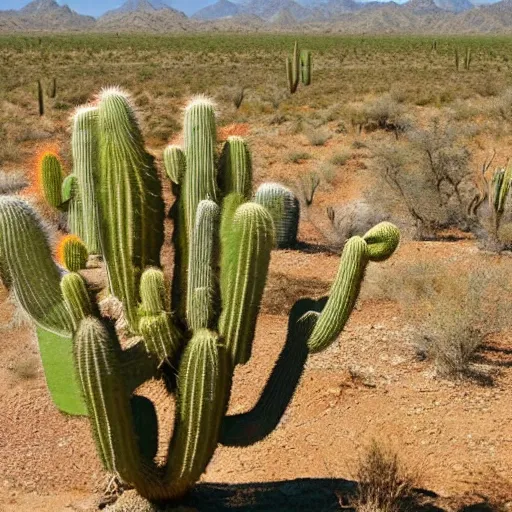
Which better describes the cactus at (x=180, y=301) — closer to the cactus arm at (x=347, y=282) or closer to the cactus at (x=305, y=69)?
the cactus arm at (x=347, y=282)

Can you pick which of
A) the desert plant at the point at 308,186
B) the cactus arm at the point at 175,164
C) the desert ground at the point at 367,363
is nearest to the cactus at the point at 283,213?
the desert ground at the point at 367,363

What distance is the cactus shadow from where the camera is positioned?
4.92 metres

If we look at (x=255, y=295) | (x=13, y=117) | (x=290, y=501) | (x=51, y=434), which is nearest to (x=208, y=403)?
(x=255, y=295)

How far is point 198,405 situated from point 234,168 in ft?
5.57

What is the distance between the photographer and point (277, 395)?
4688mm

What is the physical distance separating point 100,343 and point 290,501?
7.29ft

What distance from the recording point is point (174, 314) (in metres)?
4.64

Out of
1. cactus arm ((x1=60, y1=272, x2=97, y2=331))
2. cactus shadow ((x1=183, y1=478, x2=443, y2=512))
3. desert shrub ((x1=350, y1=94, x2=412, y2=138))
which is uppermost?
cactus arm ((x1=60, y1=272, x2=97, y2=331))

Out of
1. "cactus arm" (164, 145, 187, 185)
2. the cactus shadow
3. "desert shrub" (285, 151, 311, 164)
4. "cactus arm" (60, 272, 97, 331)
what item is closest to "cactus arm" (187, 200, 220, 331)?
"cactus arm" (60, 272, 97, 331)

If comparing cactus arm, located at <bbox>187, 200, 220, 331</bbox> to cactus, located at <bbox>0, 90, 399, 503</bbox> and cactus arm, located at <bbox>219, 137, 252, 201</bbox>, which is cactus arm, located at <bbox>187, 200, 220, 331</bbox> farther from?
cactus arm, located at <bbox>219, 137, 252, 201</bbox>

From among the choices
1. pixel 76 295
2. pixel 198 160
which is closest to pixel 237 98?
pixel 198 160

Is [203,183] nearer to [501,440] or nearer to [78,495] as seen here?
[78,495]

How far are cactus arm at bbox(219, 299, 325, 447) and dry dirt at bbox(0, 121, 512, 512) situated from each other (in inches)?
28.1

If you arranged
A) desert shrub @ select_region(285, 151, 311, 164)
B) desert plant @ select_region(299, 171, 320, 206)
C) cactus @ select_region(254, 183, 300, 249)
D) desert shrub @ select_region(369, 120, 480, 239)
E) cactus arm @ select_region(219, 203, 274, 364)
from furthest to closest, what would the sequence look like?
desert shrub @ select_region(285, 151, 311, 164) → desert plant @ select_region(299, 171, 320, 206) → desert shrub @ select_region(369, 120, 480, 239) → cactus @ select_region(254, 183, 300, 249) → cactus arm @ select_region(219, 203, 274, 364)
